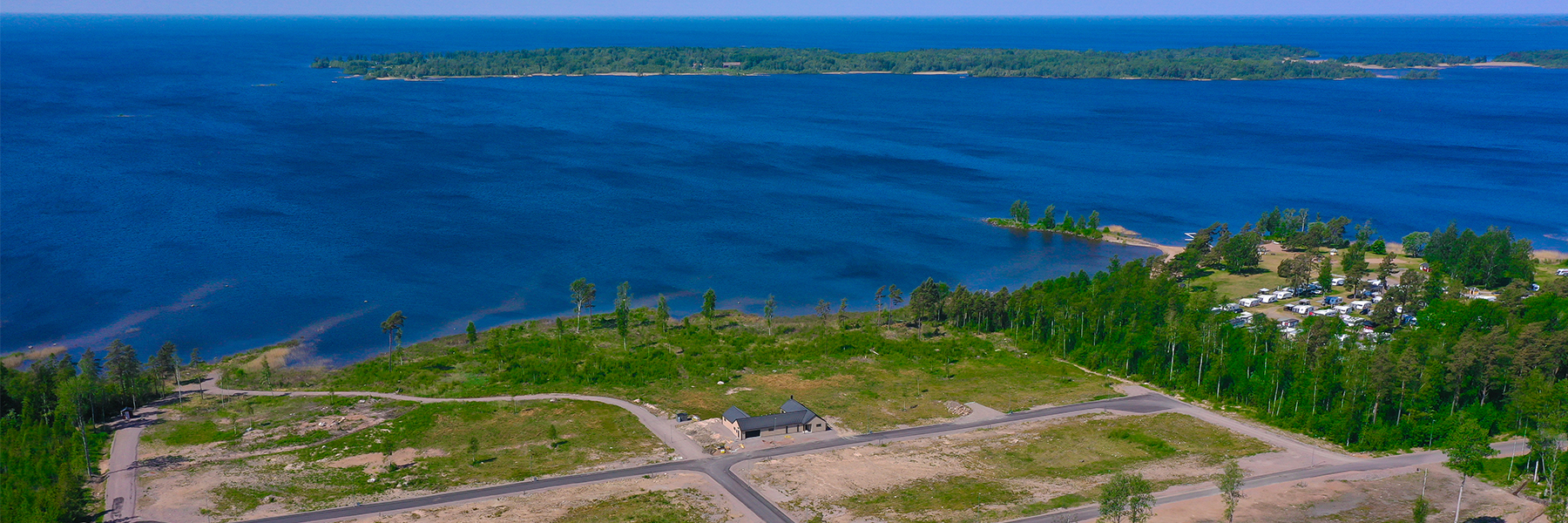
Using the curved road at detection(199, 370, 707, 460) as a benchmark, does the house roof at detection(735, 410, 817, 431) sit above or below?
above

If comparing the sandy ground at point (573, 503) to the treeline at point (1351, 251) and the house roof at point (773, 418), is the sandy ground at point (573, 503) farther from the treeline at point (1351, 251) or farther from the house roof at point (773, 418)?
the treeline at point (1351, 251)

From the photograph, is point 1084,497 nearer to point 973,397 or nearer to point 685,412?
point 973,397

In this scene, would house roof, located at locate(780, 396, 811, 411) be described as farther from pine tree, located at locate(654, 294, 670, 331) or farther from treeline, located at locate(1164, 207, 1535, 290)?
treeline, located at locate(1164, 207, 1535, 290)

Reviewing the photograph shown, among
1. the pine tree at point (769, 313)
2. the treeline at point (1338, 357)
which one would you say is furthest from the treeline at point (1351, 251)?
the pine tree at point (769, 313)

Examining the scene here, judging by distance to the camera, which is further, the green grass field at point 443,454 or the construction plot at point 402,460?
the green grass field at point 443,454

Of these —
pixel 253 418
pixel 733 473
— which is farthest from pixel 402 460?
pixel 733 473

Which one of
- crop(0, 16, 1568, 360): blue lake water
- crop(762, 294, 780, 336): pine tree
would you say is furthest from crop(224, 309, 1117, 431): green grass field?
crop(0, 16, 1568, 360): blue lake water
